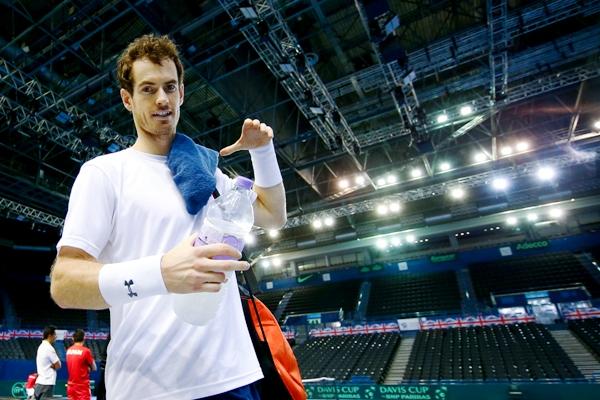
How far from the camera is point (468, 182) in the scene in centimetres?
1271

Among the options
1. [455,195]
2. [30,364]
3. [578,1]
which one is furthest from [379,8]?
[30,364]

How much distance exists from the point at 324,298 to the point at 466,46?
1427 centimetres

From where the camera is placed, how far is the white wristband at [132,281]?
766 mm

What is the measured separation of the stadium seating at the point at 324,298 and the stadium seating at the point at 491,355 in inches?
249

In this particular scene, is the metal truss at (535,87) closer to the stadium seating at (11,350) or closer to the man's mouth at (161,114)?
the man's mouth at (161,114)

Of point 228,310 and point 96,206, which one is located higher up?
point 96,206

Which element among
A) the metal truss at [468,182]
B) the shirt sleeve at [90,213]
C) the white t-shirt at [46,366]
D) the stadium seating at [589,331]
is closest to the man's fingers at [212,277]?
the shirt sleeve at [90,213]

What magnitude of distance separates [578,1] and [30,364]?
20.1 meters

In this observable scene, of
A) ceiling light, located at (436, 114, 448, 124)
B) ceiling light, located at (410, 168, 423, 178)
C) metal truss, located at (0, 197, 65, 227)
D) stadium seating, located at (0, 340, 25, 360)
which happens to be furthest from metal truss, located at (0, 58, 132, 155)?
ceiling light, located at (410, 168, 423, 178)

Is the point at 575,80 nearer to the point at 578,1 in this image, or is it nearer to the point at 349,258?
the point at 578,1

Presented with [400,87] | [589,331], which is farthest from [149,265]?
[589,331]

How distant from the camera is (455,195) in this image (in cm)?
1752

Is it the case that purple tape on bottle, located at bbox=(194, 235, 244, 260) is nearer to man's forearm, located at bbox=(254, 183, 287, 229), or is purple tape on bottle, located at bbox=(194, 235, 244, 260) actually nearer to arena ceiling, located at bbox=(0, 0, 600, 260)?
man's forearm, located at bbox=(254, 183, 287, 229)

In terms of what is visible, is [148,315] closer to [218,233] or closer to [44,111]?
[218,233]
